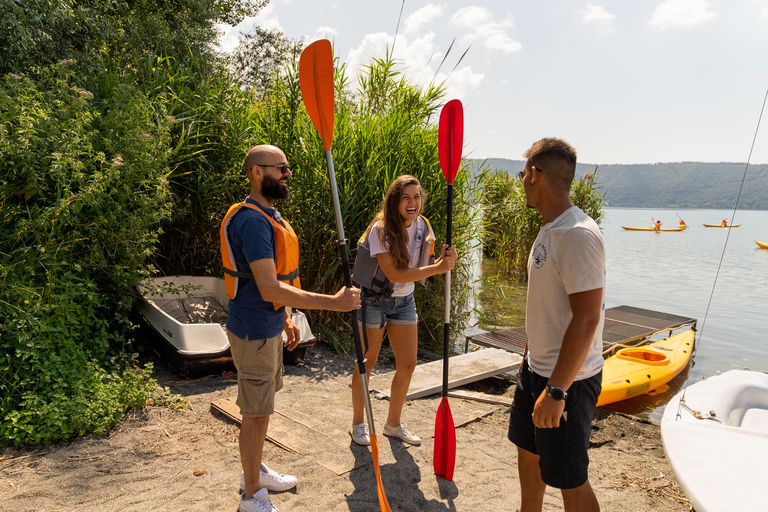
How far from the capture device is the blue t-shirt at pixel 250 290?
2.19 meters

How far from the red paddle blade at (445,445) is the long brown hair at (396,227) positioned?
97 centimetres

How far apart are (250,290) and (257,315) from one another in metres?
0.12

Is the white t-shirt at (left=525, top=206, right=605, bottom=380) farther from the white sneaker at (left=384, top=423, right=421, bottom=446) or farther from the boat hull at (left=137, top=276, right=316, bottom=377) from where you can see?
the boat hull at (left=137, top=276, right=316, bottom=377)

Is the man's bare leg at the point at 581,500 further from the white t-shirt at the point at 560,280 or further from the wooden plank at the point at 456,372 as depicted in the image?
the wooden plank at the point at 456,372

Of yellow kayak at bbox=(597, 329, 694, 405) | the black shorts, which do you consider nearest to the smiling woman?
the black shorts

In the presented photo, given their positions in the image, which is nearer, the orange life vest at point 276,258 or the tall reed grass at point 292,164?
the orange life vest at point 276,258

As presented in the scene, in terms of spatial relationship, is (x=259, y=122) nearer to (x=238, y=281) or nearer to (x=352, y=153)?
(x=352, y=153)

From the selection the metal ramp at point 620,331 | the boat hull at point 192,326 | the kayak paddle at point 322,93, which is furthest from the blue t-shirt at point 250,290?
the metal ramp at point 620,331

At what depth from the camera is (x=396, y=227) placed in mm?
3104

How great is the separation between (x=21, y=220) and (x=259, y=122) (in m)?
3.24

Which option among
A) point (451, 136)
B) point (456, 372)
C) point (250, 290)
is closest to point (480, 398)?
point (456, 372)

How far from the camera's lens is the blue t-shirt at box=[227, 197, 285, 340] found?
2188 millimetres

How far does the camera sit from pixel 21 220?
Answer: 356cm

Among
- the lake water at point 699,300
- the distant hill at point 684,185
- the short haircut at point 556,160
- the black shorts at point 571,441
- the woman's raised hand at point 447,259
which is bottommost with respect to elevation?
the lake water at point 699,300
